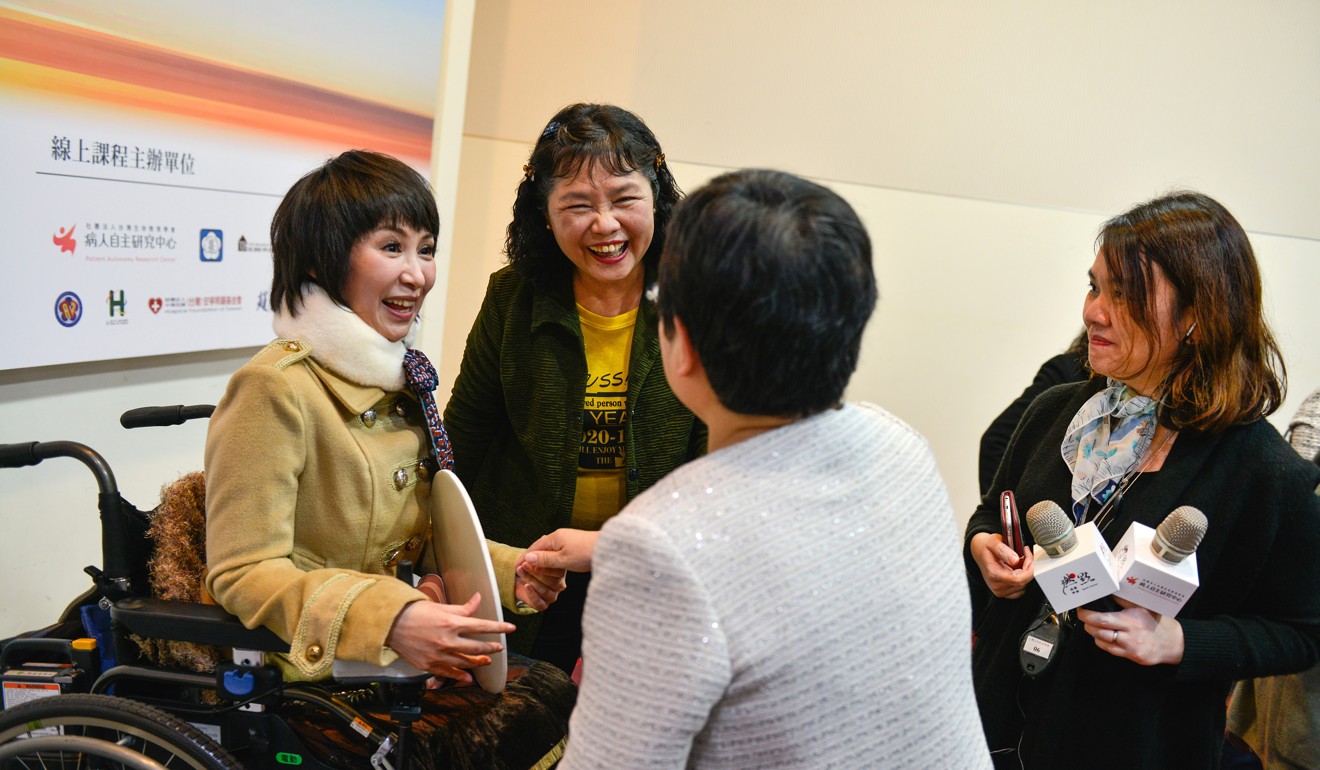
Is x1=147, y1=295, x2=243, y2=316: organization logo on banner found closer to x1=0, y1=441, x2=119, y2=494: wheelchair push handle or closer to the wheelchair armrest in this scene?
x1=0, y1=441, x2=119, y2=494: wheelchair push handle

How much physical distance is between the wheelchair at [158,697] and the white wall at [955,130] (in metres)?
2.05

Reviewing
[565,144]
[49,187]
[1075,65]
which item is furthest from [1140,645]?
[1075,65]

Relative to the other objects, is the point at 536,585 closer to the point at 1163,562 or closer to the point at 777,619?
the point at 777,619

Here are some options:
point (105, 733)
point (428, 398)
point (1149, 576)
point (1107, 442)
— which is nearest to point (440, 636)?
point (428, 398)

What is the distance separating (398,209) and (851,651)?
952 millimetres

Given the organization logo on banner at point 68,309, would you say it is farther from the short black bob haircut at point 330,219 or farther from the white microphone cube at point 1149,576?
the white microphone cube at point 1149,576

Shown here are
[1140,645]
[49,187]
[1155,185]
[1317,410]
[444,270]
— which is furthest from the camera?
[1155,185]

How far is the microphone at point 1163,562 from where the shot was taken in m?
1.31

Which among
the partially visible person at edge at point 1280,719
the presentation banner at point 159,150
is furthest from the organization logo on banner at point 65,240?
the partially visible person at edge at point 1280,719

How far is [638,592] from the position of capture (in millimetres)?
810

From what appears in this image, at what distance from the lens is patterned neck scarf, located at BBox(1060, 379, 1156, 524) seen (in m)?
1.53

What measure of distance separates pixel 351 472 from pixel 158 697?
0.43 metres

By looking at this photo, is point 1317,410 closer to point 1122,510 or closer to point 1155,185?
point 1122,510

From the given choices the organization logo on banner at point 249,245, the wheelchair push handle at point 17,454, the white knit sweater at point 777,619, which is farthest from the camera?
the organization logo on banner at point 249,245
